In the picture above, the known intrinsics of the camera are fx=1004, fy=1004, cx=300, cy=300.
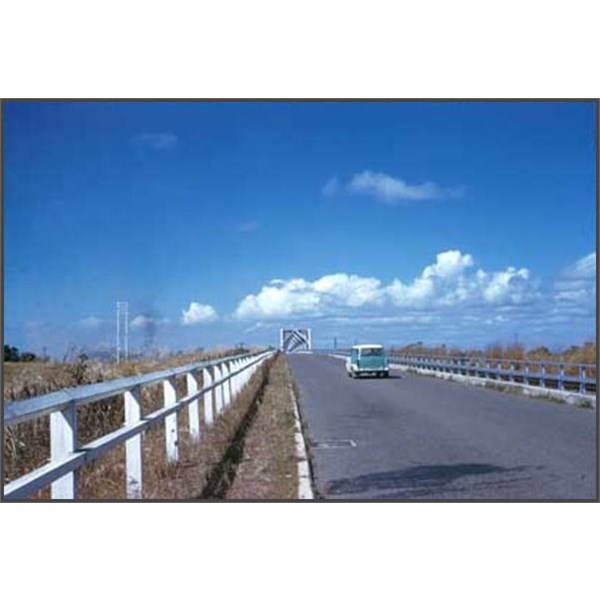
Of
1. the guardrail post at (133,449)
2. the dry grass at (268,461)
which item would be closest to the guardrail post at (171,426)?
the dry grass at (268,461)

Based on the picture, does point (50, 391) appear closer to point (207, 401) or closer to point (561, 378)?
point (207, 401)

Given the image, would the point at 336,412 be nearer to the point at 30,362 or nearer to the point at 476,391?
the point at 476,391

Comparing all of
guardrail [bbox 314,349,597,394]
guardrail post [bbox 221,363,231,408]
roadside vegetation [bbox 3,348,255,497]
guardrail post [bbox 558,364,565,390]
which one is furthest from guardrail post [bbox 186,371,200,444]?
guardrail post [bbox 558,364,565,390]

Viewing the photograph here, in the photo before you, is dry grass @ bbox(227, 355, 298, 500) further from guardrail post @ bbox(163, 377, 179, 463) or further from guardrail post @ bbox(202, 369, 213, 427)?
guardrail post @ bbox(163, 377, 179, 463)

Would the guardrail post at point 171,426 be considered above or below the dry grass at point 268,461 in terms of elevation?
above

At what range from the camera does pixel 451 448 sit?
14.7 meters

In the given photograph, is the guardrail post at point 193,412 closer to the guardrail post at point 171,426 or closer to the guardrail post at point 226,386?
the guardrail post at point 171,426

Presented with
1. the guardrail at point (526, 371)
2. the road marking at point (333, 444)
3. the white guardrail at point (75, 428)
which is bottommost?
the road marking at point (333, 444)

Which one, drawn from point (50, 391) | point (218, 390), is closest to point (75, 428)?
point (50, 391)

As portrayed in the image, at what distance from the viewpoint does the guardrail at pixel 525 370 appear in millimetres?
23641

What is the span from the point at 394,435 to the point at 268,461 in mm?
4432

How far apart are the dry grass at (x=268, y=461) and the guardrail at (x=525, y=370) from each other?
7.49m

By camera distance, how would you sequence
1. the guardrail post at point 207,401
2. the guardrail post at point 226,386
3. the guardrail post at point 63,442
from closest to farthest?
the guardrail post at point 63,442 → the guardrail post at point 207,401 → the guardrail post at point 226,386

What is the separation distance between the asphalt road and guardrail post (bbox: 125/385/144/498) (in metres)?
2.20
